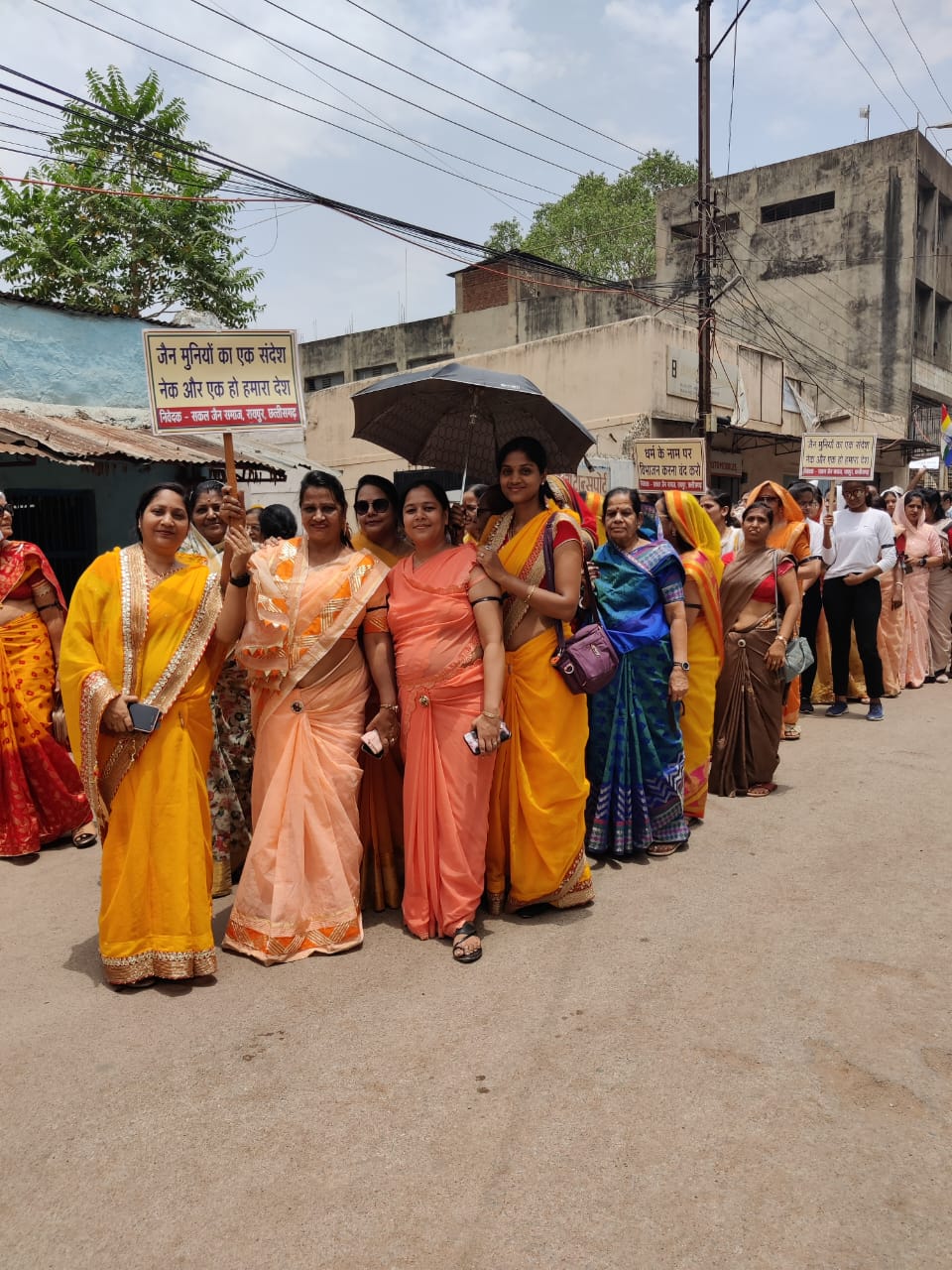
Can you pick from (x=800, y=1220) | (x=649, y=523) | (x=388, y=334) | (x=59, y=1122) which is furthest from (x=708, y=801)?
(x=388, y=334)

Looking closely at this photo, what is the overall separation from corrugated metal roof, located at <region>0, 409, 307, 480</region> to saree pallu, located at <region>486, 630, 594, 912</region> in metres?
4.37

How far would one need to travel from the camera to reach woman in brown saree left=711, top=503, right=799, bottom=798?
5703mm

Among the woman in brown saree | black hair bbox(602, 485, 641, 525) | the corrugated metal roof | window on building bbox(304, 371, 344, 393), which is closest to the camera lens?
black hair bbox(602, 485, 641, 525)

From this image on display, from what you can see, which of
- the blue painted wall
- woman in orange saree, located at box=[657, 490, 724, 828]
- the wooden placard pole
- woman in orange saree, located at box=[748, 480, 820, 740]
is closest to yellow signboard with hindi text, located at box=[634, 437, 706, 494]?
woman in orange saree, located at box=[748, 480, 820, 740]

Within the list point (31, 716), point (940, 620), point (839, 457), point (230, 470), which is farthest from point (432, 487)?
point (940, 620)

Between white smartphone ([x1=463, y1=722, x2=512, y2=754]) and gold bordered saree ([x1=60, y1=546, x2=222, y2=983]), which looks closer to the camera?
gold bordered saree ([x1=60, y1=546, x2=222, y2=983])

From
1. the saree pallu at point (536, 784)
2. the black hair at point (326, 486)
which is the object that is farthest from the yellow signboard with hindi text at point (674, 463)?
the black hair at point (326, 486)

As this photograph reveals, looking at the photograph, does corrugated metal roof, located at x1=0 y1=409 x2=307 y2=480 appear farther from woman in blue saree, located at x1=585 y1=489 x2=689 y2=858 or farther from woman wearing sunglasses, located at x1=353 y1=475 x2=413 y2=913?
woman in blue saree, located at x1=585 y1=489 x2=689 y2=858

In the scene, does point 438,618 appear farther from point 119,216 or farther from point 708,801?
point 119,216

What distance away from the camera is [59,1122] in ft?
8.23

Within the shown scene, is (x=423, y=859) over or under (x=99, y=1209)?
over

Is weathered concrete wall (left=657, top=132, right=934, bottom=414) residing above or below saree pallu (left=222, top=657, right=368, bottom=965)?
above

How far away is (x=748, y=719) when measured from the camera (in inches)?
226

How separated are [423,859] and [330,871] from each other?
13.9 inches
